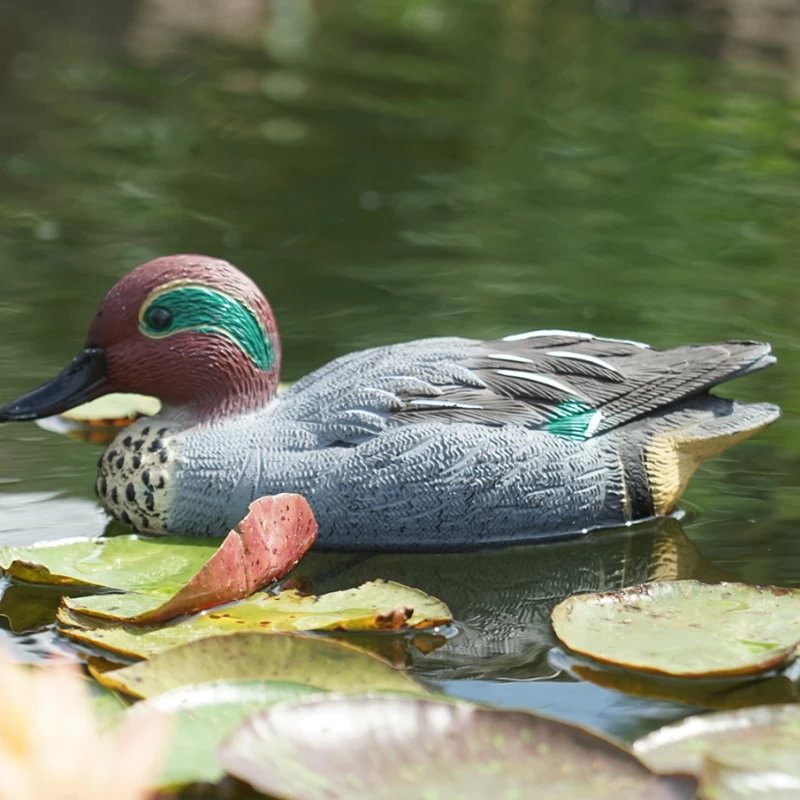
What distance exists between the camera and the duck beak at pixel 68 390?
4.58 meters

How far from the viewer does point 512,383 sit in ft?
14.6

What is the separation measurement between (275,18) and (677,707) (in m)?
11.3

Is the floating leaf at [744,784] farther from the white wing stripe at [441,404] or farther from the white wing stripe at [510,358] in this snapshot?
the white wing stripe at [510,358]

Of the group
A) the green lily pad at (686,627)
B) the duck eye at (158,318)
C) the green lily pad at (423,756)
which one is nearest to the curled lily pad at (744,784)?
the green lily pad at (423,756)

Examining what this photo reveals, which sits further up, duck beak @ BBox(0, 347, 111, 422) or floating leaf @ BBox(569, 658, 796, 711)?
duck beak @ BBox(0, 347, 111, 422)

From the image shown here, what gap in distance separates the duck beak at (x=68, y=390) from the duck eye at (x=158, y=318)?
0.65ft

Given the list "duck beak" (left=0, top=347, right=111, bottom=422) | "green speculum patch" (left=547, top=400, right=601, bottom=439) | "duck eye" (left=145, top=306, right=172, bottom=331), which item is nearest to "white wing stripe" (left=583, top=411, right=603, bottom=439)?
"green speculum patch" (left=547, top=400, right=601, bottom=439)

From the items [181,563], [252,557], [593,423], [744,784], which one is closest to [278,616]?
[252,557]

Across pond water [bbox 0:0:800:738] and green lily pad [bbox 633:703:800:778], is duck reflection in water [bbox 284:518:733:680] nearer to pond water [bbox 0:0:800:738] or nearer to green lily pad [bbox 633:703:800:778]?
pond water [bbox 0:0:800:738]

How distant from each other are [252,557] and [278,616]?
0.17 metres

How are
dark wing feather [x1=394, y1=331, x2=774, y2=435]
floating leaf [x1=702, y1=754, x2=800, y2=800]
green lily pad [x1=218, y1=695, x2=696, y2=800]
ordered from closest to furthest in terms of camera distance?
green lily pad [x1=218, y1=695, x2=696, y2=800] → floating leaf [x1=702, y1=754, x2=800, y2=800] → dark wing feather [x1=394, y1=331, x2=774, y2=435]

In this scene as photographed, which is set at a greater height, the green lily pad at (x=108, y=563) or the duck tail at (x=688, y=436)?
the duck tail at (x=688, y=436)

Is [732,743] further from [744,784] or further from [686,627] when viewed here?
[686,627]

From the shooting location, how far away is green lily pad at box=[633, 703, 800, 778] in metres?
2.69
